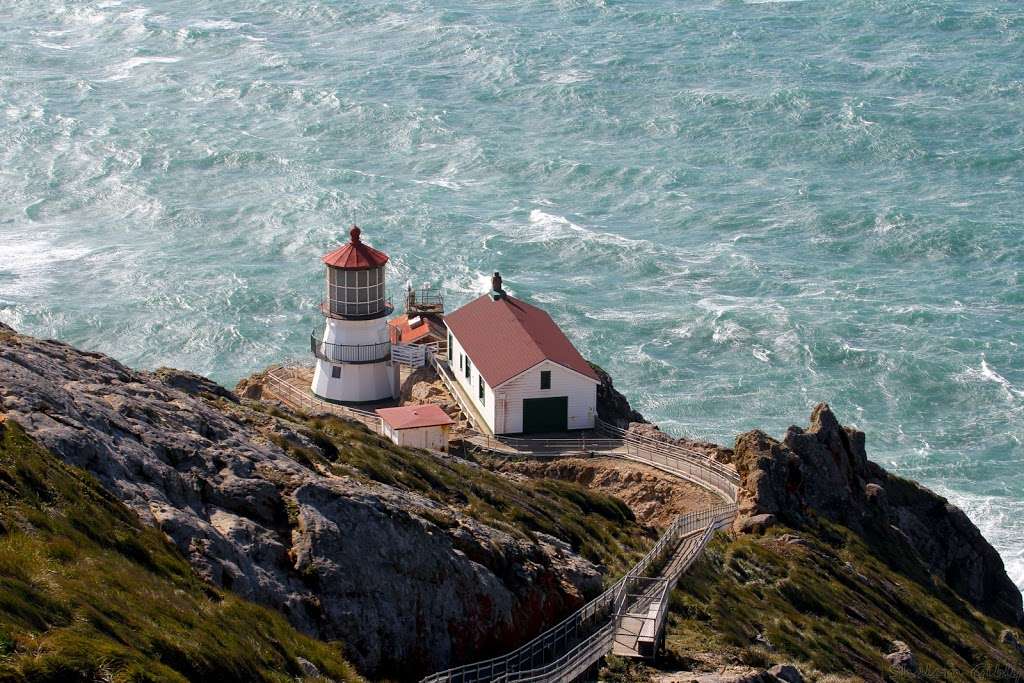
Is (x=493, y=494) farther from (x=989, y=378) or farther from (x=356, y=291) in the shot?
(x=989, y=378)

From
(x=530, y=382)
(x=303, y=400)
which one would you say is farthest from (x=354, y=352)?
(x=530, y=382)

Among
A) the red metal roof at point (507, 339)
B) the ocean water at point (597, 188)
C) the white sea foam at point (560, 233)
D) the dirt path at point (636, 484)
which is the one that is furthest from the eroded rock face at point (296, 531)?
the white sea foam at point (560, 233)

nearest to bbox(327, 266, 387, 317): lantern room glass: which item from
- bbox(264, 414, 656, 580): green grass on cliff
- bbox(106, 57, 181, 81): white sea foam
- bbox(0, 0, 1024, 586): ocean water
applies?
bbox(264, 414, 656, 580): green grass on cliff

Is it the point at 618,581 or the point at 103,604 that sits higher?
the point at 103,604

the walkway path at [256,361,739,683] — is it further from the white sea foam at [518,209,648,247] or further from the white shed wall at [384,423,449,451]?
the white sea foam at [518,209,648,247]

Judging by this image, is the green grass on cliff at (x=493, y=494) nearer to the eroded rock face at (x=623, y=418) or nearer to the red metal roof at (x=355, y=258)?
the eroded rock face at (x=623, y=418)

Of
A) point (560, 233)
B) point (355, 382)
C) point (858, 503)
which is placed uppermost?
point (560, 233)

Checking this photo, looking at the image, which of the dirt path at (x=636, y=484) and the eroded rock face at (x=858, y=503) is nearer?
the eroded rock face at (x=858, y=503)
